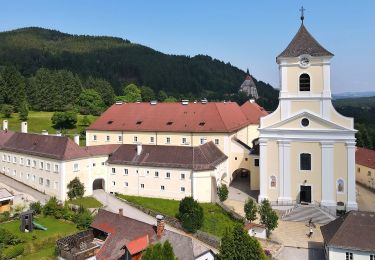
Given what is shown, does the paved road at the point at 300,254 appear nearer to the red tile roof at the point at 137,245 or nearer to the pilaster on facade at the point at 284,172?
the pilaster on facade at the point at 284,172

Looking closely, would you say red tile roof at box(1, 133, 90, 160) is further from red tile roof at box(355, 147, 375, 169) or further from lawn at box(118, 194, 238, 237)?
red tile roof at box(355, 147, 375, 169)

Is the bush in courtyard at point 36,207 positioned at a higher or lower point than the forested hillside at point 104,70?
lower

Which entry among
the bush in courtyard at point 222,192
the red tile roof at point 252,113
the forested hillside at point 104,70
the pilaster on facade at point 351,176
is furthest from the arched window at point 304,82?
the forested hillside at point 104,70

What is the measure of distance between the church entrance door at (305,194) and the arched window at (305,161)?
1927mm

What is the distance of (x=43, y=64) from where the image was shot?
15425 centimetres

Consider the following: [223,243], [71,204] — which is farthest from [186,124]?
[223,243]

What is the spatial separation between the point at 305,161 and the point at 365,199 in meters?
8.78

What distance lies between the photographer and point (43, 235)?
3055 cm

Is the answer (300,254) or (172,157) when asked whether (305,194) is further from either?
(172,157)

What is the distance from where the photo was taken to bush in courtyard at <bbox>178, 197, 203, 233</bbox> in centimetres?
3222

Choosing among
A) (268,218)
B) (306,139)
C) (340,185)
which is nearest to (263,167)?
(306,139)

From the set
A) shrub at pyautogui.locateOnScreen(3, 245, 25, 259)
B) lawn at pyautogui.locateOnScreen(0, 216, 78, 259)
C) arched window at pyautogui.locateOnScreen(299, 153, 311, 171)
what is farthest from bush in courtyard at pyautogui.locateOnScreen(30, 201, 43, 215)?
arched window at pyautogui.locateOnScreen(299, 153, 311, 171)

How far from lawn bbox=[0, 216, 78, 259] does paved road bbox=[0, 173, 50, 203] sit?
532 centimetres

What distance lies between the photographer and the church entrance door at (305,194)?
3875 cm
